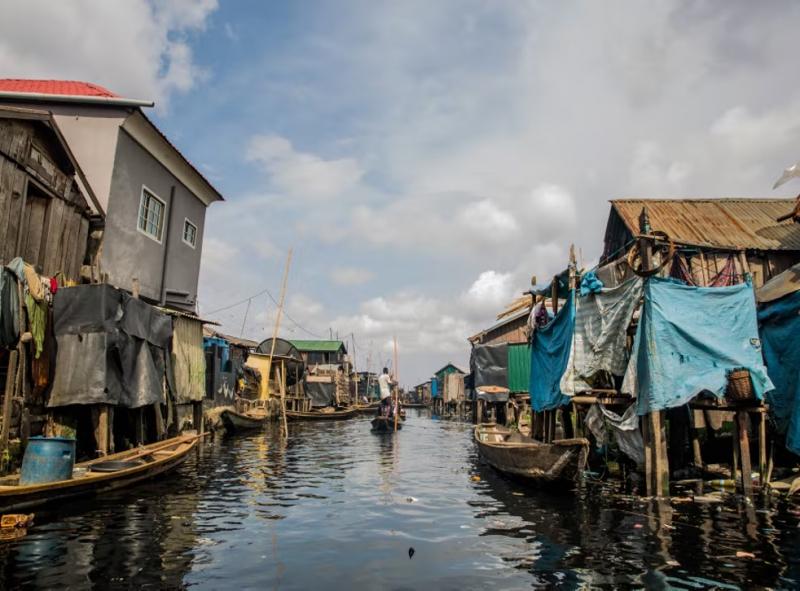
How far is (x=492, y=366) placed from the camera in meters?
32.3

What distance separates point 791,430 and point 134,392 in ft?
47.9

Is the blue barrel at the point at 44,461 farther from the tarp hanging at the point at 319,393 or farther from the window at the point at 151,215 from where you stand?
the tarp hanging at the point at 319,393

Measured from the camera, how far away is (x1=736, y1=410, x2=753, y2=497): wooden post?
10.4 metres

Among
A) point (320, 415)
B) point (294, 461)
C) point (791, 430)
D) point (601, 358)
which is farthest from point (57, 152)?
point (320, 415)

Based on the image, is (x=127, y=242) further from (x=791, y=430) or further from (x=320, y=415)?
(x=320, y=415)

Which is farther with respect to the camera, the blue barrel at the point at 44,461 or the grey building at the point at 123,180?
the grey building at the point at 123,180

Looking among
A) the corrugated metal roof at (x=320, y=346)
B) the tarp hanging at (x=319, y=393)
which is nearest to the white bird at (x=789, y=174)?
the tarp hanging at (x=319, y=393)

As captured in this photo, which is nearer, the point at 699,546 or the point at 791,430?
the point at 699,546

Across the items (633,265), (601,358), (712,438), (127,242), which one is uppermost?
(127,242)

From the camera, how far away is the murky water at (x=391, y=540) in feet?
19.9

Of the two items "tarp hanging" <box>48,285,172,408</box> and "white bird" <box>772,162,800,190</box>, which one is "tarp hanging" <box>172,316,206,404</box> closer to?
"tarp hanging" <box>48,285,172,408</box>

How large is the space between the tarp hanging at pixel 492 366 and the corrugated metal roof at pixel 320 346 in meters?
22.6

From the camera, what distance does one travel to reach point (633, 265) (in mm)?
11039

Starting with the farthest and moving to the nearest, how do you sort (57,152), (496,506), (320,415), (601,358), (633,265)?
(320,415)
(57,152)
(601,358)
(633,265)
(496,506)
